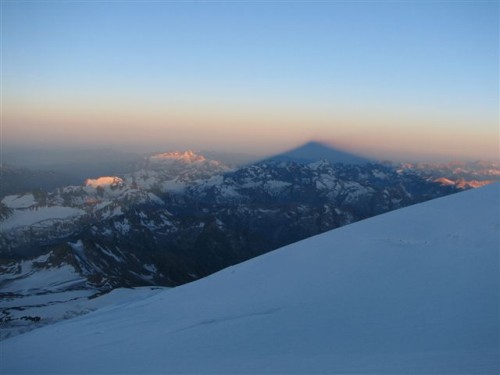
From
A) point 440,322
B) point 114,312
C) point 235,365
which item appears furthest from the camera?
point 114,312

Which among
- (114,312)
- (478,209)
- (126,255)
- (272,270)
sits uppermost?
(478,209)

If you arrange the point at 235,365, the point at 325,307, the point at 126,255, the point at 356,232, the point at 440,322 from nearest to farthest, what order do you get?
the point at 235,365 → the point at 440,322 → the point at 325,307 → the point at 356,232 → the point at 126,255

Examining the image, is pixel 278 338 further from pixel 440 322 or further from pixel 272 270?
pixel 272 270

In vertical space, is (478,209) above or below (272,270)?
above

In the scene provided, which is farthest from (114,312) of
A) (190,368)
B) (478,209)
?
(478,209)

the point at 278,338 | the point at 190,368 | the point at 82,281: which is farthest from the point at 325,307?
the point at 82,281

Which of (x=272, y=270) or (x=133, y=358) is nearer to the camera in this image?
(x=133, y=358)
